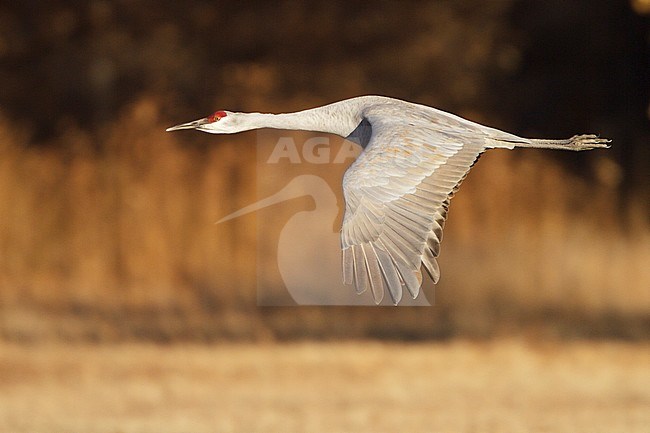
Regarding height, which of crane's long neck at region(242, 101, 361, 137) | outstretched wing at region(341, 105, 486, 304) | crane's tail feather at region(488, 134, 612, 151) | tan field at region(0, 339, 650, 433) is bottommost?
tan field at region(0, 339, 650, 433)

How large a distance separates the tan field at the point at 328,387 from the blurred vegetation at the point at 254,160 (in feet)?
0.41

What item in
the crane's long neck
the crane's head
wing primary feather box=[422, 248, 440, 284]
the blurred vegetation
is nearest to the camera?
wing primary feather box=[422, 248, 440, 284]

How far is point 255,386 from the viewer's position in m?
5.68

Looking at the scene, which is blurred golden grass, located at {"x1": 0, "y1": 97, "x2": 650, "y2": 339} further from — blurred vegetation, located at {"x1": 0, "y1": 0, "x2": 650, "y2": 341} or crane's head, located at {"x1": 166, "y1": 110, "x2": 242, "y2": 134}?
crane's head, located at {"x1": 166, "y1": 110, "x2": 242, "y2": 134}

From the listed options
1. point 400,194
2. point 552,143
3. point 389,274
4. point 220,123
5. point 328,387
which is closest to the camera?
point 389,274

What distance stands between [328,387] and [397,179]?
2.49m

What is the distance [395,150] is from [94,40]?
2.97m

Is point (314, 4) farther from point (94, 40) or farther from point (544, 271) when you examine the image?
point (544, 271)

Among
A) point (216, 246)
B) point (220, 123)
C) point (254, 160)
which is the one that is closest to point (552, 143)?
point (220, 123)

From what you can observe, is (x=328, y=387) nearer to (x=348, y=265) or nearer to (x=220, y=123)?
(x=220, y=123)

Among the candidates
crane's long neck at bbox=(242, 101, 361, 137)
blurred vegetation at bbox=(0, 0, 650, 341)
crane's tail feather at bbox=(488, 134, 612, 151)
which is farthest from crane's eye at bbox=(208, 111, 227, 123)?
blurred vegetation at bbox=(0, 0, 650, 341)

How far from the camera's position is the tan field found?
17.5 feet

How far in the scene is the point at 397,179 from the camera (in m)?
3.29

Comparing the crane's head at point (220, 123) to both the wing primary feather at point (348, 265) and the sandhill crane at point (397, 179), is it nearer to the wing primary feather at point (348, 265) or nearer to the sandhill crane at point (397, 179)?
the sandhill crane at point (397, 179)
